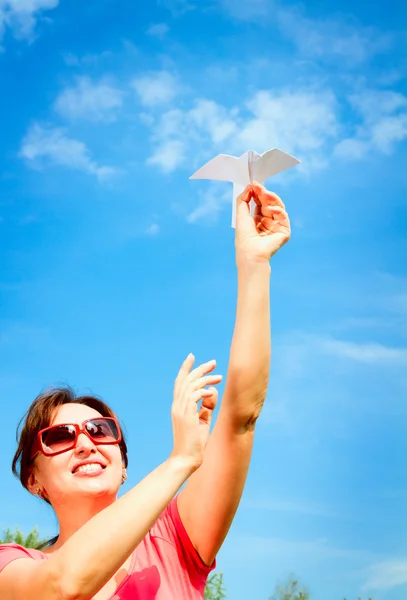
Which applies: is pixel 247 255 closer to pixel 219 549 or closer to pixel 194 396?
pixel 194 396

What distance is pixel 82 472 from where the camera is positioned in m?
3.72

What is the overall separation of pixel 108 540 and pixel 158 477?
0.94 ft

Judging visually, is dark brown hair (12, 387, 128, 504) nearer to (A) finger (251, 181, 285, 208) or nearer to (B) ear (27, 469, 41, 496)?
(B) ear (27, 469, 41, 496)

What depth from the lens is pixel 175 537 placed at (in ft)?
11.8

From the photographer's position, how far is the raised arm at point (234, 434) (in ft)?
11.4

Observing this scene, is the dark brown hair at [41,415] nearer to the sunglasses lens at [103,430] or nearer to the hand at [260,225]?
the sunglasses lens at [103,430]

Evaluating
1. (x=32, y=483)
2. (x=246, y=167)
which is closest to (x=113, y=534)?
(x=32, y=483)

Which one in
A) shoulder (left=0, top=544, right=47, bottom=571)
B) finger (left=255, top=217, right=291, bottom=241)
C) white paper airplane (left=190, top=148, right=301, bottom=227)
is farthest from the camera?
white paper airplane (left=190, top=148, right=301, bottom=227)

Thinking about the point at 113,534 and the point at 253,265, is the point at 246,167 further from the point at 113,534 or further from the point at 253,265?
the point at 113,534

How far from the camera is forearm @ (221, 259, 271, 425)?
11.3 feet

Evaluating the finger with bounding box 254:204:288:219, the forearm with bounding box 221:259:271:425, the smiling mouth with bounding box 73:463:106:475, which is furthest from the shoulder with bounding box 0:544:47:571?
the finger with bounding box 254:204:288:219

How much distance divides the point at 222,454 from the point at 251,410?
23 centimetres

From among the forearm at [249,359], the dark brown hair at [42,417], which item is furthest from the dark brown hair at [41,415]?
the forearm at [249,359]

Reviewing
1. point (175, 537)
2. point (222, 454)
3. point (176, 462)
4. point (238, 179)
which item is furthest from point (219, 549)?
point (238, 179)
